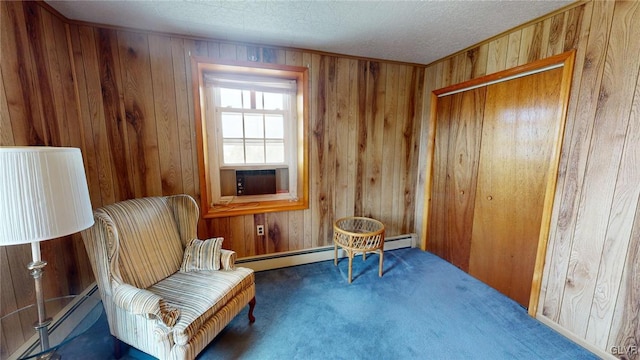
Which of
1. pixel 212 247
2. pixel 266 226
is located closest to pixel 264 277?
pixel 266 226

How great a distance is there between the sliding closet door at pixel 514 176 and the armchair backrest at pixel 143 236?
8.61ft

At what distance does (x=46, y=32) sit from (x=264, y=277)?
2.50 m

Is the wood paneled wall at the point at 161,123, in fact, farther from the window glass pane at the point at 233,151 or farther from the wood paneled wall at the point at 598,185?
the wood paneled wall at the point at 598,185

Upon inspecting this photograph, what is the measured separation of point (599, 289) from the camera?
151cm

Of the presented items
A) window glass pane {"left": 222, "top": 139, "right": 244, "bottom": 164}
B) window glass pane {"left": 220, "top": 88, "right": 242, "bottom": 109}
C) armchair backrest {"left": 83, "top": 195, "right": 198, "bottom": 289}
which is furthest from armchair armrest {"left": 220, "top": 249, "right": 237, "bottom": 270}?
window glass pane {"left": 220, "top": 88, "right": 242, "bottom": 109}

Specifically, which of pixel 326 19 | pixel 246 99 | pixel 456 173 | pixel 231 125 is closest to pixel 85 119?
pixel 231 125

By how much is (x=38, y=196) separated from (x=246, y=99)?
185cm

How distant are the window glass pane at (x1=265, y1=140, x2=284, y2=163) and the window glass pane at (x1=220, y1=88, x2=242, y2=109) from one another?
1.62 feet

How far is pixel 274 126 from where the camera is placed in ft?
8.64

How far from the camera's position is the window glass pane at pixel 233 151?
248 centimetres

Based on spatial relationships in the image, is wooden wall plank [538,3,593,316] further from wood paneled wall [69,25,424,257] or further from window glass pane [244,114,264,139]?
window glass pane [244,114,264,139]

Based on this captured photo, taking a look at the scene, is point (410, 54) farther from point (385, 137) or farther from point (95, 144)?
point (95, 144)

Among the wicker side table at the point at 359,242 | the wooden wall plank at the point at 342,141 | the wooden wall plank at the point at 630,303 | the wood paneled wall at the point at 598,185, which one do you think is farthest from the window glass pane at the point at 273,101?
the wooden wall plank at the point at 630,303

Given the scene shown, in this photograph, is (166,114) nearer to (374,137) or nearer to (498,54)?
(374,137)
